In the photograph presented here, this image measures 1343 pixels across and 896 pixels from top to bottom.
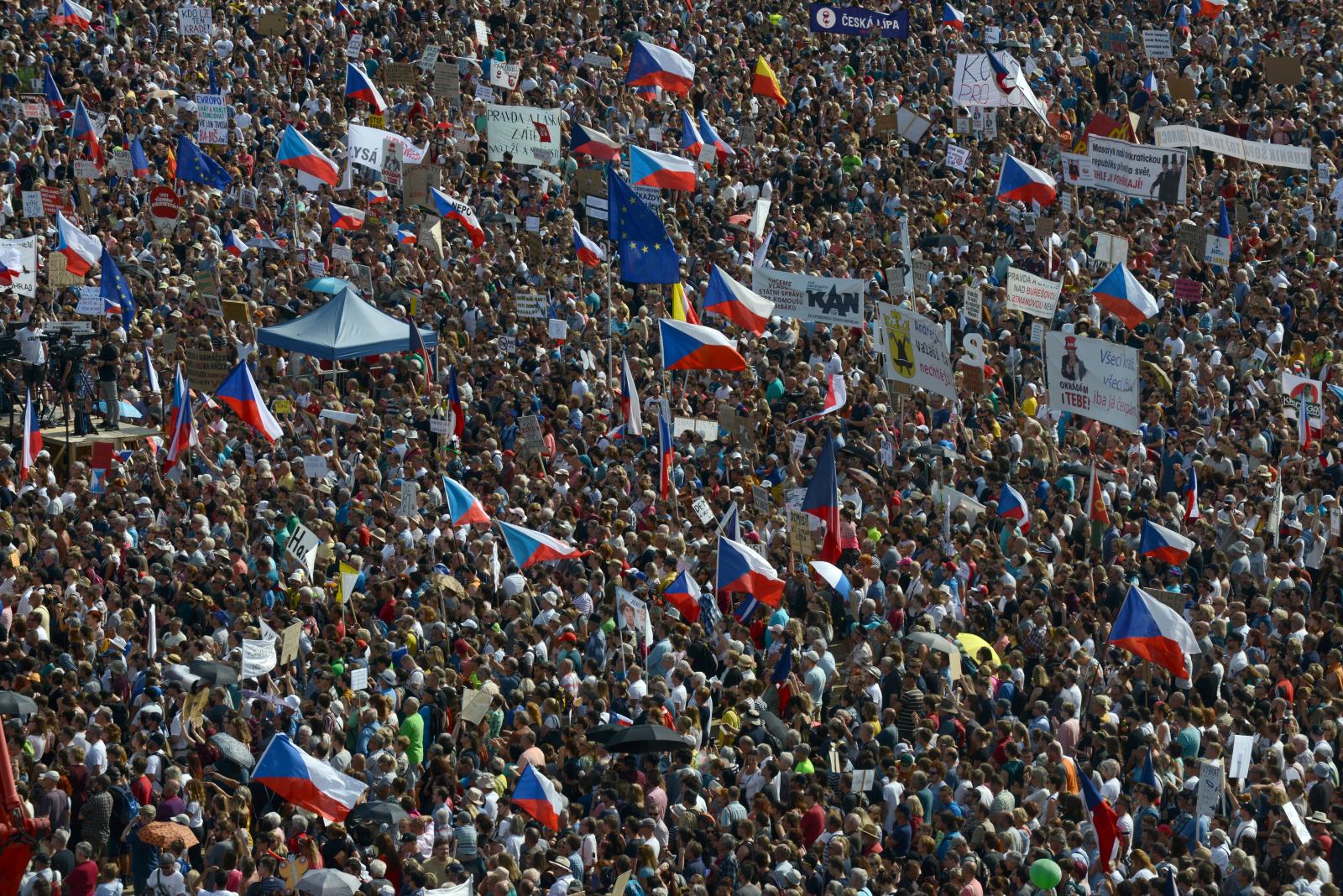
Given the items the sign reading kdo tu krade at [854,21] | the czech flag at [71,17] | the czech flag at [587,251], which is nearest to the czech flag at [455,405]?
the czech flag at [587,251]

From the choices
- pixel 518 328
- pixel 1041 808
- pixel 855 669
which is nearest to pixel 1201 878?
pixel 1041 808

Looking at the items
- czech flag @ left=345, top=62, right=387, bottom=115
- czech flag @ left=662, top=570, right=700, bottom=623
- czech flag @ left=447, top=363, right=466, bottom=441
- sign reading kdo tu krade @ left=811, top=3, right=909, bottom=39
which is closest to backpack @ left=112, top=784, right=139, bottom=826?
czech flag @ left=662, top=570, right=700, bottom=623

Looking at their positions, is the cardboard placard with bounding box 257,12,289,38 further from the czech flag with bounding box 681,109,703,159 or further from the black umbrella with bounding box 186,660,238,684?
the black umbrella with bounding box 186,660,238,684

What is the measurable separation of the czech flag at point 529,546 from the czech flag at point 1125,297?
9.00 metres

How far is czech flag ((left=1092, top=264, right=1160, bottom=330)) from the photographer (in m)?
26.7

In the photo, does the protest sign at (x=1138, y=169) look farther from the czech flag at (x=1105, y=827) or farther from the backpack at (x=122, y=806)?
the backpack at (x=122, y=806)

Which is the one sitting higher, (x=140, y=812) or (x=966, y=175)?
(x=140, y=812)

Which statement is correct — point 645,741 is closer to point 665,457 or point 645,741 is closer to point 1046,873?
point 1046,873

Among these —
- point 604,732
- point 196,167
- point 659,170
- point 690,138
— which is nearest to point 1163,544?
point 604,732

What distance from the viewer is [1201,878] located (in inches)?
563

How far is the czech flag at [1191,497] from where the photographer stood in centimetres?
2248

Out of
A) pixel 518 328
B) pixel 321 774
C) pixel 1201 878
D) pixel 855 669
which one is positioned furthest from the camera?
pixel 518 328

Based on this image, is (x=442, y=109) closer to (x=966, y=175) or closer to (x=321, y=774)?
(x=966, y=175)

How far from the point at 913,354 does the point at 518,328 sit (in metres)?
4.92
